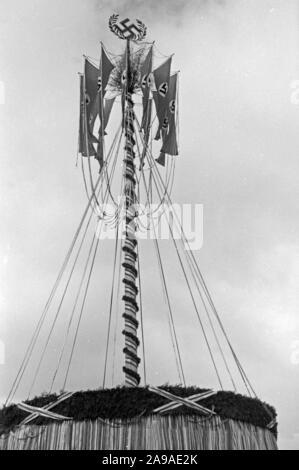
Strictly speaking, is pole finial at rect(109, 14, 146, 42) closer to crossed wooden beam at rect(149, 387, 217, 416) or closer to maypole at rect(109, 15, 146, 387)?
maypole at rect(109, 15, 146, 387)

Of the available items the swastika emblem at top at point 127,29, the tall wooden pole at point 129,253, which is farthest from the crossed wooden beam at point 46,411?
the swastika emblem at top at point 127,29

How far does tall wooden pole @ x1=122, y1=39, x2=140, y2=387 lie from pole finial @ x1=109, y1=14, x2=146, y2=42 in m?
0.22

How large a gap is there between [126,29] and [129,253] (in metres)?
5.91

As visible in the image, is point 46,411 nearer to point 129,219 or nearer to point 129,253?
point 129,253

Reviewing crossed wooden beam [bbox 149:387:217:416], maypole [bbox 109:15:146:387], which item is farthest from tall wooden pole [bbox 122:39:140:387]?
crossed wooden beam [bbox 149:387:217:416]

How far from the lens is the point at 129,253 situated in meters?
11.7

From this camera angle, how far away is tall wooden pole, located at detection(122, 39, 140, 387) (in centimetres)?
1053

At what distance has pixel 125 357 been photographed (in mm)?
10586

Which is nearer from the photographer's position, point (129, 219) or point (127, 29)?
point (129, 219)

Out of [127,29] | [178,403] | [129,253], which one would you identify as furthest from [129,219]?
[127,29]

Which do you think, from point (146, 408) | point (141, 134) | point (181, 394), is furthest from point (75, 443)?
point (141, 134)

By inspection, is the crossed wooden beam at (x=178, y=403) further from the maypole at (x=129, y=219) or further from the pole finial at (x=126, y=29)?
the pole finial at (x=126, y=29)

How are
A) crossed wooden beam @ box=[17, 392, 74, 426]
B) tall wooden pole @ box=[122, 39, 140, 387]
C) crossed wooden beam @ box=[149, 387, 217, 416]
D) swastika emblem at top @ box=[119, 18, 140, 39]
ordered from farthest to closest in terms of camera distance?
swastika emblem at top @ box=[119, 18, 140, 39]
tall wooden pole @ box=[122, 39, 140, 387]
crossed wooden beam @ box=[17, 392, 74, 426]
crossed wooden beam @ box=[149, 387, 217, 416]
